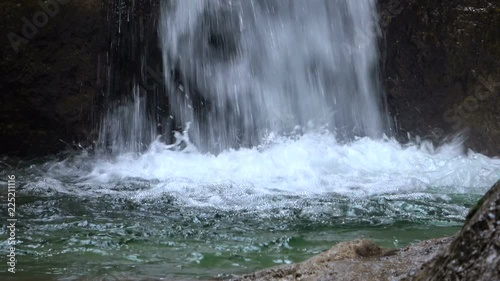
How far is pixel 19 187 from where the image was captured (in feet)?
21.4

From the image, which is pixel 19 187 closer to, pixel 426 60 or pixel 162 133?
pixel 162 133

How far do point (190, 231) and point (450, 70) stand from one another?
5.65 m

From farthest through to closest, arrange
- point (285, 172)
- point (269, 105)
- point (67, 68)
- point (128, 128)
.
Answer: point (269, 105) < point (128, 128) < point (67, 68) < point (285, 172)

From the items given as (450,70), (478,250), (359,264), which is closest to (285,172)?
(450,70)

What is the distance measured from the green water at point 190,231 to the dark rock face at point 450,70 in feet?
9.23

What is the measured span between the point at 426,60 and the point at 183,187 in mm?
4454

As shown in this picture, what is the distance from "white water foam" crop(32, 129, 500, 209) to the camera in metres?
6.29

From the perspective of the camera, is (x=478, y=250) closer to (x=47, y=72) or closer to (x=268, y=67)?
(x=47, y=72)

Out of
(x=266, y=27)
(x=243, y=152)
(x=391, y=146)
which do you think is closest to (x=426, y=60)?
(x=391, y=146)

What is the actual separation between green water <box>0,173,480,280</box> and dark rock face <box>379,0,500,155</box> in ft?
9.23

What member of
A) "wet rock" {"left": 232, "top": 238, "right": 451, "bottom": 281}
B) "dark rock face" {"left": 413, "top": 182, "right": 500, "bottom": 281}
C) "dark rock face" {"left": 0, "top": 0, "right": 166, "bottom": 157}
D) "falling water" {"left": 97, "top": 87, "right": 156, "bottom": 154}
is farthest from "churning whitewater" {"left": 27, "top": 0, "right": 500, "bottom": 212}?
"dark rock face" {"left": 413, "top": 182, "right": 500, "bottom": 281}

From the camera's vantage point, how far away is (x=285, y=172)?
723 centimetres

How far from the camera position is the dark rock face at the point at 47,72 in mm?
8211

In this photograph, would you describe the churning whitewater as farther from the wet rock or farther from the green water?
the wet rock
